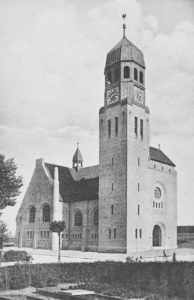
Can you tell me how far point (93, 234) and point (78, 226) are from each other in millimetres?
3322

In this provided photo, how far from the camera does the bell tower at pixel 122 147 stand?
42.9m

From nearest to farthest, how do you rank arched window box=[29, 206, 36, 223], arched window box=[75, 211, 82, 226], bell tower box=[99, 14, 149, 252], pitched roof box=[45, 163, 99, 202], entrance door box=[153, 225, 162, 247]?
1. bell tower box=[99, 14, 149, 252]
2. entrance door box=[153, 225, 162, 247]
3. arched window box=[75, 211, 82, 226]
4. pitched roof box=[45, 163, 99, 202]
5. arched window box=[29, 206, 36, 223]

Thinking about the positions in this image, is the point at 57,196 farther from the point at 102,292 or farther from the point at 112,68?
the point at 102,292

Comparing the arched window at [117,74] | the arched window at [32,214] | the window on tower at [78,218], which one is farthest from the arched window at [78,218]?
the arched window at [117,74]

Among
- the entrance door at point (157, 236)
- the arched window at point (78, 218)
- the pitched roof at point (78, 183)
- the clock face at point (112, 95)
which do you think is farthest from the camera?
the pitched roof at point (78, 183)

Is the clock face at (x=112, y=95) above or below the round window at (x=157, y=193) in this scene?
above

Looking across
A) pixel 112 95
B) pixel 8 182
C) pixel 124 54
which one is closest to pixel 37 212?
pixel 112 95

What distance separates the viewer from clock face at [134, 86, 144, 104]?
151 ft

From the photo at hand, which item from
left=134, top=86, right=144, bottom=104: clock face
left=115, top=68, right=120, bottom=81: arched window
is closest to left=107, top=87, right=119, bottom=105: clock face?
left=115, top=68, right=120, bottom=81: arched window

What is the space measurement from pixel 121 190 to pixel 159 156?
949cm

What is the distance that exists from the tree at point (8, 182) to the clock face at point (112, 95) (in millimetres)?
Result: 20818

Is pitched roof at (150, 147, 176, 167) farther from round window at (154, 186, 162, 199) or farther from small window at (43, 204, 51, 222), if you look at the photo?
small window at (43, 204, 51, 222)

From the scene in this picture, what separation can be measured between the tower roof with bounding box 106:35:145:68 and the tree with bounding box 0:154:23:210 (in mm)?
Result: 22668

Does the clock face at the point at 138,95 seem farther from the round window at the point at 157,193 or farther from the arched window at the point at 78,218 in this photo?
the arched window at the point at 78,218
